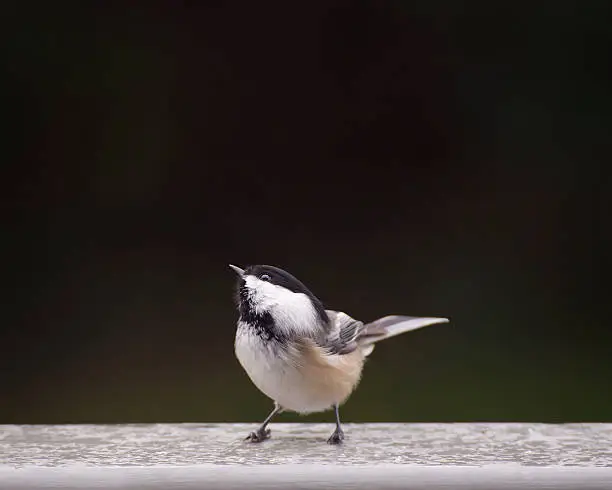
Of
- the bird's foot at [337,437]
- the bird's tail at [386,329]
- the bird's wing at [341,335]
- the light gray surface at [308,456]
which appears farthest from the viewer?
the bird's tail at [386,329]

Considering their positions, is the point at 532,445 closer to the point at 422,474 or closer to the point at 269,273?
the point at 422,474

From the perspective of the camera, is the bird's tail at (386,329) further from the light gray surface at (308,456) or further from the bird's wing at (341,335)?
the light gray surface at (308,456)

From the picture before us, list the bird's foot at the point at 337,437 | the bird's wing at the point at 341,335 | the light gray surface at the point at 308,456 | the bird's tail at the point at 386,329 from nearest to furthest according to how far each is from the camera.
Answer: the light gray surface at the point at 308,456
the bird's foot at the point at 337,437
the bird's wing at the point at 341,335
the bird's tail at the point at 386,329

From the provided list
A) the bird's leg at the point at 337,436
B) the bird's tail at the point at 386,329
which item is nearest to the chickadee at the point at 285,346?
the bird's leg at the point at 337,436

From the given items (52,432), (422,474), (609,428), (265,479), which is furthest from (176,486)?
(609,428)

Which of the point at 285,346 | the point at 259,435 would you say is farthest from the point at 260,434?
the point at 285,346

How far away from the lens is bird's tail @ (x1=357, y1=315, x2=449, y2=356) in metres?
1.47

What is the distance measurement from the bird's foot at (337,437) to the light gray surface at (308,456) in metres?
0.01

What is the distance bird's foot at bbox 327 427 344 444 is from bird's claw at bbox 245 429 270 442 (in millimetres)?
82

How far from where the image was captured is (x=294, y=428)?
4.56 feet

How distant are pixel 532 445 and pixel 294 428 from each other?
0.35 metres

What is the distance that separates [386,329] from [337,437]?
0.26m

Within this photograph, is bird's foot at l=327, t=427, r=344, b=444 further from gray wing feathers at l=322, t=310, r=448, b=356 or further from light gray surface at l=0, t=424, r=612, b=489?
gray wing feathers at l=322, t=310, r=448, b=356

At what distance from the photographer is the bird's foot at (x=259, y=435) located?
125cm
